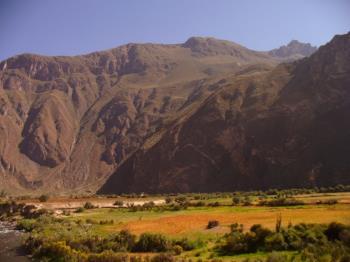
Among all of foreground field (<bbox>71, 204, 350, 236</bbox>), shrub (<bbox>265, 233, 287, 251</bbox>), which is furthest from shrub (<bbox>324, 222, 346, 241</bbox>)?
foreground field (<bbox>71, 204, 350, 236</bbox>)

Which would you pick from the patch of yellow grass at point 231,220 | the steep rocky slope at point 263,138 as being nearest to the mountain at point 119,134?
the steep rocky slope at point 263,138

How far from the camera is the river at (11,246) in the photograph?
31.8 m

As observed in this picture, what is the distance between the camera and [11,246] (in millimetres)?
36906

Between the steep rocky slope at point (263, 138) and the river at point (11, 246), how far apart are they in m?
60.6

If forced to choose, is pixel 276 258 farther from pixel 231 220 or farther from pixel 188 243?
pixel 231 220

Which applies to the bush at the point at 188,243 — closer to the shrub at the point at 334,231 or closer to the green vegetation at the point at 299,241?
the green vegetation at the point at 299,241

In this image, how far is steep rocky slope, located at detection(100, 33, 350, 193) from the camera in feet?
319

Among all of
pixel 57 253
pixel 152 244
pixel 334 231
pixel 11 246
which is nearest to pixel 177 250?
pixel 152 244

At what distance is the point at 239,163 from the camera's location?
359 feet

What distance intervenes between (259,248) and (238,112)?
9520cm

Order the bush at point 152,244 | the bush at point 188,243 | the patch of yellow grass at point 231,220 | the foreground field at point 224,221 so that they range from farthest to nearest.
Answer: the patch of yellow grass at point 231,220
the foreground field at point 224,221
the bush at point 152,244
the bush at point 188,243

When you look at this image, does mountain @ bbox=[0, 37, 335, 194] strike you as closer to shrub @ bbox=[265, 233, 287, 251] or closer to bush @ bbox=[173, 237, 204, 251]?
bush @ bbox=[173, 237, 204, 251]

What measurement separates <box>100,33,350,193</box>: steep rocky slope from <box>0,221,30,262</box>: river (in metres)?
60.6

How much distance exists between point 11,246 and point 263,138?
262 ft
